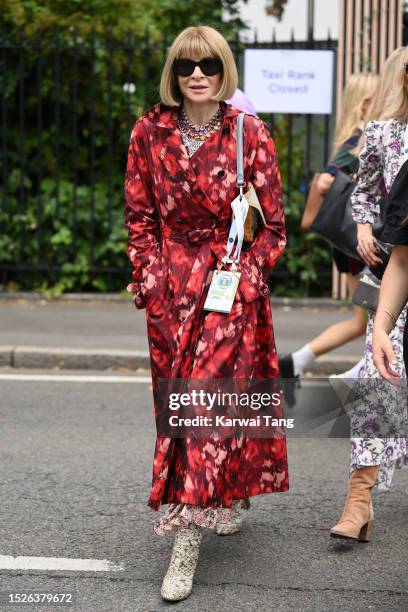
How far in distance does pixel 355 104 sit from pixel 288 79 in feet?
15.0

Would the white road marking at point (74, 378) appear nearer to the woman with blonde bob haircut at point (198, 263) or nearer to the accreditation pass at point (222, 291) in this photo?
the woman with blonde bob haircut at point (198, 263)

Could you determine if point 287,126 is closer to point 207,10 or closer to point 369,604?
point 207,10

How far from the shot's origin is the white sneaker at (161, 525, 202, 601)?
12.7 ft

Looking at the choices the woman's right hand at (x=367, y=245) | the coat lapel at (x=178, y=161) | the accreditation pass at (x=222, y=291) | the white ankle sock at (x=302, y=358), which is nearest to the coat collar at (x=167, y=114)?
the coat lapel at (x=178, y=161)

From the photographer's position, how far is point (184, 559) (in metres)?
3.90

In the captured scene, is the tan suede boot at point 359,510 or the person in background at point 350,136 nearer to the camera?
the tan suede boot at point 359,510

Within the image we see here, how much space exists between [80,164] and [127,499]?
6.68 metres

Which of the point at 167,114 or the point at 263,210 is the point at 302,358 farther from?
the point at 167,114

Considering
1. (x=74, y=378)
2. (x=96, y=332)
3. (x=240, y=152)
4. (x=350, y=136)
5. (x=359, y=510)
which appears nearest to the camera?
(x=240, y=152)

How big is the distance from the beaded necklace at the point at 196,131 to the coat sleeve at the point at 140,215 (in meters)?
0.14

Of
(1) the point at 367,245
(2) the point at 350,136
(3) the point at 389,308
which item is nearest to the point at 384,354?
(3) the point at 389,308

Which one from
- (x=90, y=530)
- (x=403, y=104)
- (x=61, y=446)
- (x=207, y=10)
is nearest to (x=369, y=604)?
(x=90, y=530)

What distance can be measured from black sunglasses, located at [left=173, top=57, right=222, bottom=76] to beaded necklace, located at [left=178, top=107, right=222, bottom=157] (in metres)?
0.15

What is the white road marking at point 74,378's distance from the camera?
772cm
